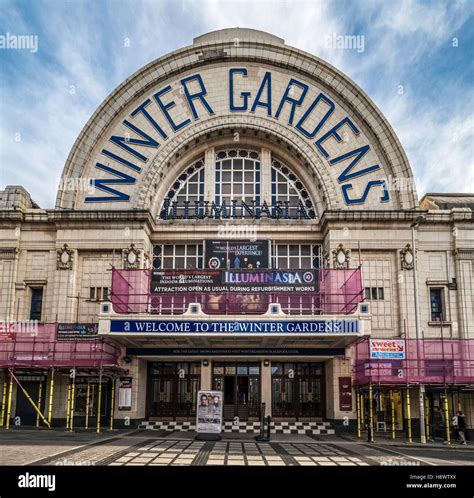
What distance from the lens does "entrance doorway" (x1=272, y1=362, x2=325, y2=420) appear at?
31.2 meters

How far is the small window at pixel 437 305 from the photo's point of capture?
103 ft

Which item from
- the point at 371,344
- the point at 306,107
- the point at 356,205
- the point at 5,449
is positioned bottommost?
the point at 5,449

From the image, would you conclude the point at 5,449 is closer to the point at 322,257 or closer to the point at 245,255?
the point at 245,255

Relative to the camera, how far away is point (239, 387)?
31.6m

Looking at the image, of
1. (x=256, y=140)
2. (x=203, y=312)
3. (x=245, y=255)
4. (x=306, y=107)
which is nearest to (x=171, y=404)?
(x=203, y=312)

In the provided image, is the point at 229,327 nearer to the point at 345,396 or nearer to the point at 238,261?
the point at 238,261

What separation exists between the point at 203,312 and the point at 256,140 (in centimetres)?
1276

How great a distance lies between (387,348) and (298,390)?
249 inches

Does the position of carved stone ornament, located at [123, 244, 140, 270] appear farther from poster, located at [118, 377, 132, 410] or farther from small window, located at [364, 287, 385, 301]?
small window, located at [364, 287, 385, 301]

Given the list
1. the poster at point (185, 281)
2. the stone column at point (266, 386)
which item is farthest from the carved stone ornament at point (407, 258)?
the poster at point (185, 281)

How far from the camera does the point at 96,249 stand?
1241 inches

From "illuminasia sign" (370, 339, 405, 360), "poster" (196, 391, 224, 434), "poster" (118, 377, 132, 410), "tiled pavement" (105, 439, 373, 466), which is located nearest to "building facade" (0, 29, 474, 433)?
"poster" (118, 377, 132, 410)

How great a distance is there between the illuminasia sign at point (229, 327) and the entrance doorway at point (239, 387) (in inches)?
248
